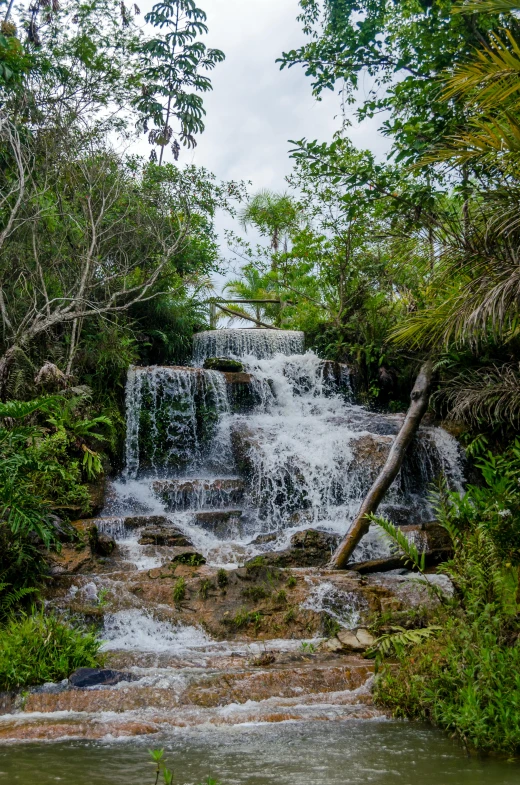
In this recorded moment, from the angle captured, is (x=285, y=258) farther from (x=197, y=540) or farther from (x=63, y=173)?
(x=197, y=540)

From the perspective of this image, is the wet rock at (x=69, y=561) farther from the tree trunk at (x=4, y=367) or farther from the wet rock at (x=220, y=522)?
the tree trunk at (x=4, y=367)

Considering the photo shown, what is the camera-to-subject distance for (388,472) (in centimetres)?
945

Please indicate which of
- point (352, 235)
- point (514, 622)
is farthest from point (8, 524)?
point (352, 235)

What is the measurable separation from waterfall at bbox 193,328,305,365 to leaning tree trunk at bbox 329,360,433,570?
7136mm

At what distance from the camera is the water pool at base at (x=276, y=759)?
3.41m

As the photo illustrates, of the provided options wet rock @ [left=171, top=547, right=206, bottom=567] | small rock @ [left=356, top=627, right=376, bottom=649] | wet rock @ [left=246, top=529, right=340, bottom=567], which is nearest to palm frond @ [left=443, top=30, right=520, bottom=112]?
small rock @ [left=356, top=627, right=376, bottom=649]

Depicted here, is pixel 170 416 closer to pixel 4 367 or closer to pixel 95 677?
pixel 4 367

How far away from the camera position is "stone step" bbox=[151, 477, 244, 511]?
36.9 ft

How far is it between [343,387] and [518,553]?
10.8m

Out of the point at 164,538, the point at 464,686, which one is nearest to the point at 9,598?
the point at 164,538

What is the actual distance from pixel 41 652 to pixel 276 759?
2535mm

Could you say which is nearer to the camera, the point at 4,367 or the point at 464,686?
the point at 464,686

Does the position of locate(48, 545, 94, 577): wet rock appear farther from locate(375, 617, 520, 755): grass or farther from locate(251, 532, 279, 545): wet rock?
locate(375, 617, 520, 755): grass

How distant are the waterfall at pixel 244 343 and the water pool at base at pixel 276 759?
13304 millimetres
